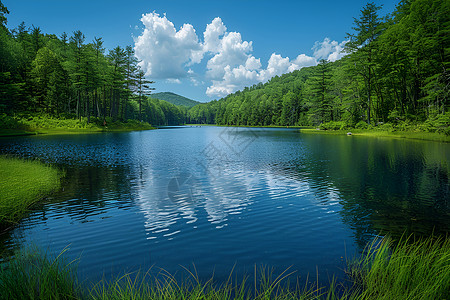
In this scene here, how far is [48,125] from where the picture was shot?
52750 mm

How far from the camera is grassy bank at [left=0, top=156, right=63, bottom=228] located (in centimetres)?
884

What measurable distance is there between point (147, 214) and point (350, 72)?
6219 centimetres

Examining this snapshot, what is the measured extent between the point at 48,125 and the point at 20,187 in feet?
168

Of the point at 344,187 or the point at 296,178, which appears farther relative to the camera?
the point at 296,178

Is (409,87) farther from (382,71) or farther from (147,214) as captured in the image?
(147,214)

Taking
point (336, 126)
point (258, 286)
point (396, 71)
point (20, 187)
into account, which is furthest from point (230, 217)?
point (336, 126)

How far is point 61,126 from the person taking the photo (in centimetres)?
5416

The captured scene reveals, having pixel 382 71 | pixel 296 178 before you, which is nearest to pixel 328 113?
pixel 382 71

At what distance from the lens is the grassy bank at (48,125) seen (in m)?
43.1

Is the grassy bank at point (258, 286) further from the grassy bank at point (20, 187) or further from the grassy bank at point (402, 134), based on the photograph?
the grassy bank at point (402, 134)

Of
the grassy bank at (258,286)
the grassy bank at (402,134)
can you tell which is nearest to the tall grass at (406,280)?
the grassy bank at (258,286)

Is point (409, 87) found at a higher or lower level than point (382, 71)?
lower

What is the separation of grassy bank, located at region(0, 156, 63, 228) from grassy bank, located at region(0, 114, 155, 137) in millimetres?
34906

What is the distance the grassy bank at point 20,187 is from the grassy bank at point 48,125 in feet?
115
